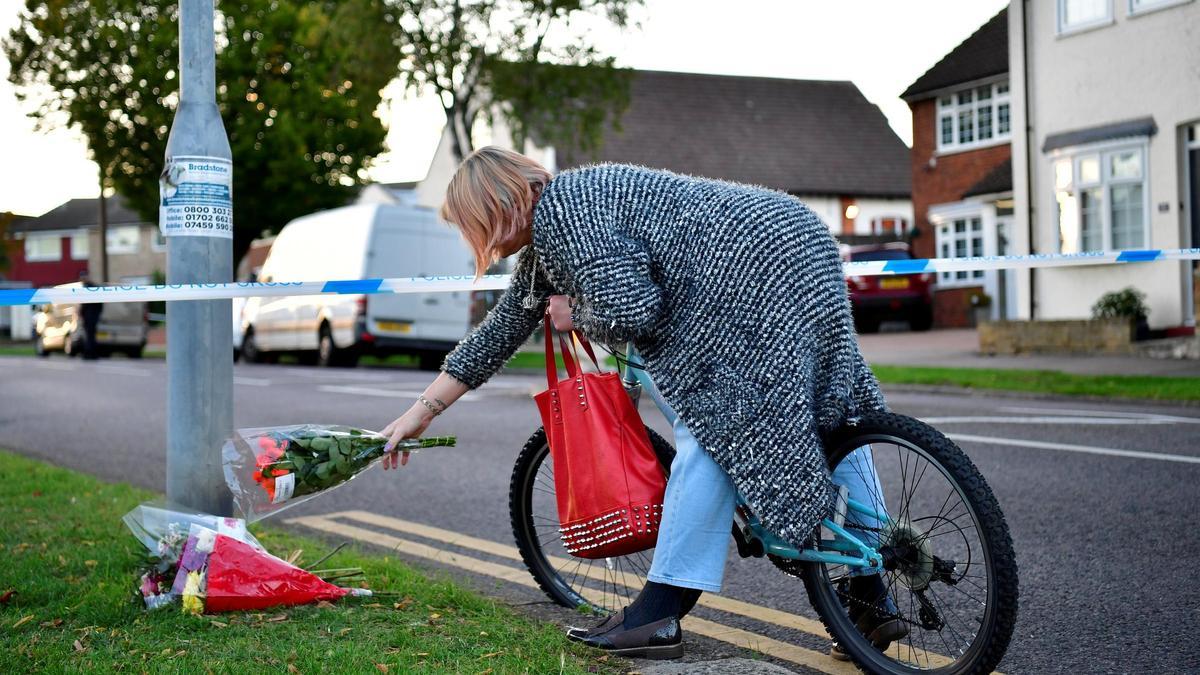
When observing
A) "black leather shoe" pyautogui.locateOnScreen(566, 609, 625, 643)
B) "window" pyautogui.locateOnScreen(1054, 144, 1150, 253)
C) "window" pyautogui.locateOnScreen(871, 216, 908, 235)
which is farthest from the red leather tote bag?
"window" pyautogui.locateOnScreen(871, 216, 908, 235)

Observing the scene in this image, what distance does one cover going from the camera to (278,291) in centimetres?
459

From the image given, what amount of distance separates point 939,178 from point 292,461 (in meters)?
28.9

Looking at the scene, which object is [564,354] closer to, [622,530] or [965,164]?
[622,530]

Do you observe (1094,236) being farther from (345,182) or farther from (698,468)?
(345,182)

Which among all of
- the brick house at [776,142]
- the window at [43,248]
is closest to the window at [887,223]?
the brick house at [776,142]

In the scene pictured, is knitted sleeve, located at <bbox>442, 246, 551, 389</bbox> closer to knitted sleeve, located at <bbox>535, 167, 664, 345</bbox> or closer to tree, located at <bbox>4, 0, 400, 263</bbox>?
knitted sleeve, located at <bbox>535, 167, 664, 345</bbox>

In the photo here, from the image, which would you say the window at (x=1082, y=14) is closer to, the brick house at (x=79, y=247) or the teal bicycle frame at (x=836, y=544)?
the teal bicycle frame at (x=836, y=544)

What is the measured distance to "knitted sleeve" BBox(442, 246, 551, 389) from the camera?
4.07 m

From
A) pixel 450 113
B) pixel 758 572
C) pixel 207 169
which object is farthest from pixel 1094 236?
pixel 207 169

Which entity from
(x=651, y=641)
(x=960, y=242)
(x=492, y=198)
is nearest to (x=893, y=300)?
(x=960, y=242)

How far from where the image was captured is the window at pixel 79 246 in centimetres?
7781

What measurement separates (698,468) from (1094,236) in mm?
18325

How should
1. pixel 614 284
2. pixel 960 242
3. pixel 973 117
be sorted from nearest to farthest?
pixel 614 284
pixel 973 117
pixel 960 242

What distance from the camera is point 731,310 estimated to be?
11.2 feet
